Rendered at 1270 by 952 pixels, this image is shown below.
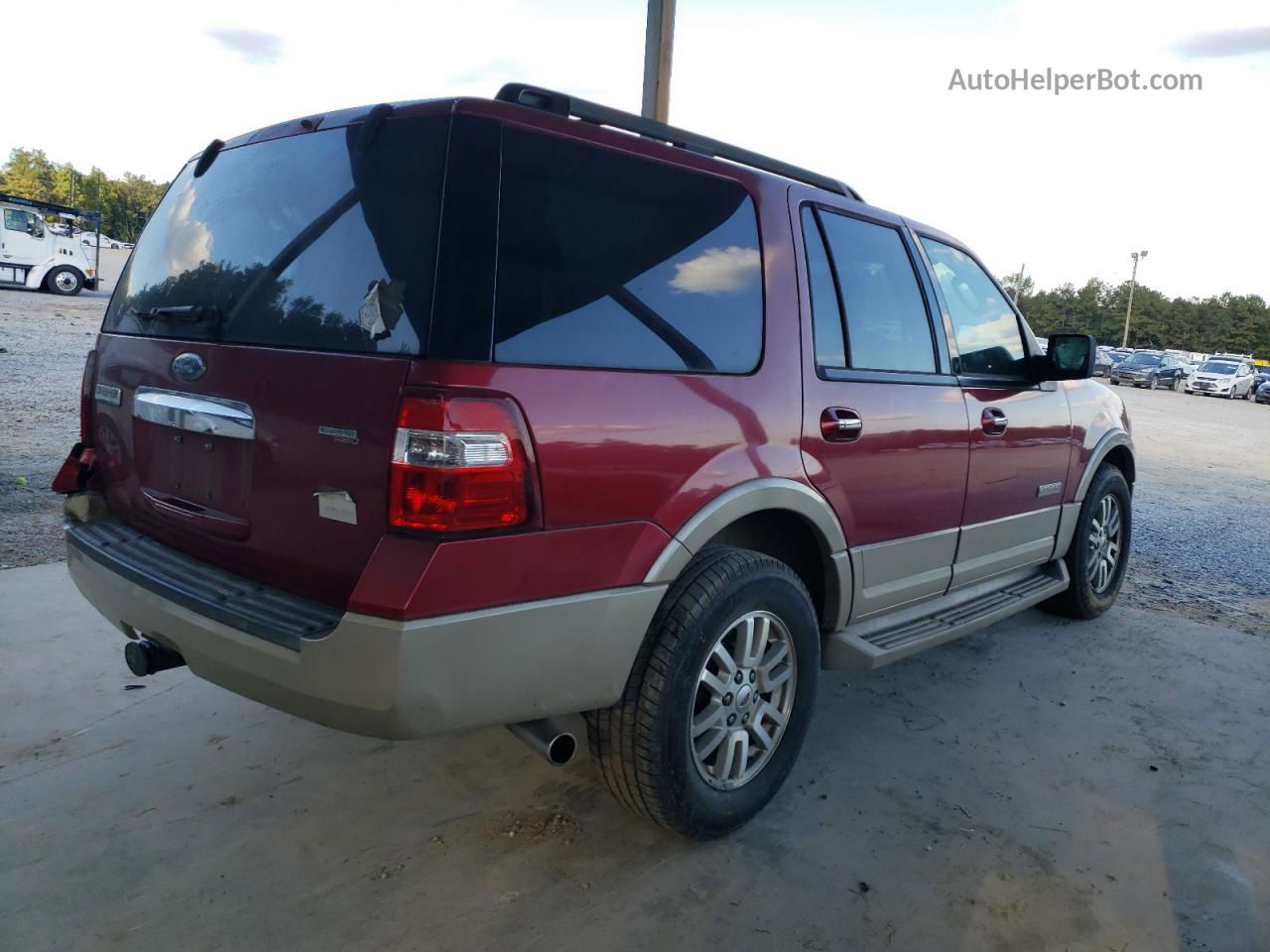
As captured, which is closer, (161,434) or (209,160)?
(161,434)

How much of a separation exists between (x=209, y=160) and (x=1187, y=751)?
161 inches

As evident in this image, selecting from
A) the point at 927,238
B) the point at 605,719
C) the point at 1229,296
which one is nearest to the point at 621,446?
the point at 605,719

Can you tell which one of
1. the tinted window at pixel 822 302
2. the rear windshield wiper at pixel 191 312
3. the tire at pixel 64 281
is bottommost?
the rear windshield wiper at pixel 191 312

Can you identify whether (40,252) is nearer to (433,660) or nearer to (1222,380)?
(433,660)

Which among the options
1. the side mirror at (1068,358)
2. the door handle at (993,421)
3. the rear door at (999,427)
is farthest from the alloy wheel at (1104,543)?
the door handle at (993,421)

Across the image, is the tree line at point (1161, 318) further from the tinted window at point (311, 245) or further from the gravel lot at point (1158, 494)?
the tinted window at point (311, 245)

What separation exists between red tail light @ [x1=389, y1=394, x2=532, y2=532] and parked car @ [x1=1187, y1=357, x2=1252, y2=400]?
38.6 metres

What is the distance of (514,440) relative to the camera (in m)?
2.09

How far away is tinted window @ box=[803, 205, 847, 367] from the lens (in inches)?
119

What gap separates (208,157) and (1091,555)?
4.55 metres

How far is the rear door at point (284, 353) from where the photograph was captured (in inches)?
83.4

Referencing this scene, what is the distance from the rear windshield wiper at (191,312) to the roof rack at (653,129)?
985mm

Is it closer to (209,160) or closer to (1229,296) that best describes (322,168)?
(209,160)

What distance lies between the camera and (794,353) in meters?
2.89
